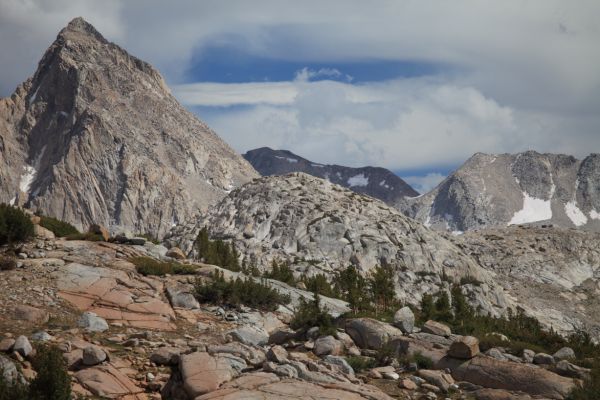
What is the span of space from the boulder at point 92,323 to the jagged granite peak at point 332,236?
252 ft

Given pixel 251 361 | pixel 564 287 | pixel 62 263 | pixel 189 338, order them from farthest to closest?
pixel 564 287 → pixel 62 263 → pixel 189 338 → pixel 251 361

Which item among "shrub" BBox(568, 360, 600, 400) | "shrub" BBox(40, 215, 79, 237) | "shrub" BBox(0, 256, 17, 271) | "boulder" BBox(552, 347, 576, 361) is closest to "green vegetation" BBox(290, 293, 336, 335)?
"shrub" BBox(568, 360, 600, 400)

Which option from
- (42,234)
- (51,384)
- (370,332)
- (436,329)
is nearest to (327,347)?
(370,332)

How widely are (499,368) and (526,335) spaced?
43.0 ft

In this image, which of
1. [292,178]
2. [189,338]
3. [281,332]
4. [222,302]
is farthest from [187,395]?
[292,178]

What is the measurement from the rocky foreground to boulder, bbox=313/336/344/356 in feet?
0.17

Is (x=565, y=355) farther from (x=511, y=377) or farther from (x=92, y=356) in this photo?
(x=92, y=356)

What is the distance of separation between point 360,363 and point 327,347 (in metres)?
1.91

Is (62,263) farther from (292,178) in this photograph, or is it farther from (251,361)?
(292,178)

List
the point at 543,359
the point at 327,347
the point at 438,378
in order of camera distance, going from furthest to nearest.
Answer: the point at 543,359
the point at 327,347
the point at 438,378

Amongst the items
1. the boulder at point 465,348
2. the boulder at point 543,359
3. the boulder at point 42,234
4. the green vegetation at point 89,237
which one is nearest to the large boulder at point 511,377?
the boulder at point 465,348

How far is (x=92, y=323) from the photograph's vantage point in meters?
22.0

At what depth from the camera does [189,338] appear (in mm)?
23281

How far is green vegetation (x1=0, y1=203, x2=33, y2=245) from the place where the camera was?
29.0 m
